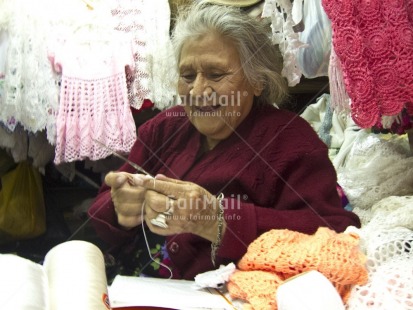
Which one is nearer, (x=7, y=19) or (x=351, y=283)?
(x=351, y=283)

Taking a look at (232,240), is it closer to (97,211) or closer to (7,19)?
(97,211)

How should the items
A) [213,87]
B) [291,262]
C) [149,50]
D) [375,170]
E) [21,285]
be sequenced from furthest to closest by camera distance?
1. [375,170]
2. [149,50]
3. [213,87]
4. [291,262]
5. [21,285]

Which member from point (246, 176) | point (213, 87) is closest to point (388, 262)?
point (246, 176)

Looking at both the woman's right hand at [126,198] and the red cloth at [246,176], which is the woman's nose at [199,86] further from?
the woman's right hand at [126,198]

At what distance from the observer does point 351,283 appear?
62 cm

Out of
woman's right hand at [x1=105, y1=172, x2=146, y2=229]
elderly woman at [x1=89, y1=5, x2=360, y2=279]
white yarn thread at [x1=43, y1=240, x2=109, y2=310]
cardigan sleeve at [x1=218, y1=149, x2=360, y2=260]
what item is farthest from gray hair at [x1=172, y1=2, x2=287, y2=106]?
white yarn thread at [x1=43, y1=240, x2=109, y2=310]

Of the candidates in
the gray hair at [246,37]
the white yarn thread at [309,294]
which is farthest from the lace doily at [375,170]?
the white yarn thread at [309,294]

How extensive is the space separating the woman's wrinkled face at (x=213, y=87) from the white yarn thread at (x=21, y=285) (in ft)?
1.06

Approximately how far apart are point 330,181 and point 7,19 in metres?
0.59

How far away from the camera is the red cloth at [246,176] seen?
0.71 meters

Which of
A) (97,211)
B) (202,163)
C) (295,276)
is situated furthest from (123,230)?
(295,276)

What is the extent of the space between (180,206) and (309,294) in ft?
0.68

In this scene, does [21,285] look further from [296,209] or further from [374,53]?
[374,53]

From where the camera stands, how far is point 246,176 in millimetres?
741
